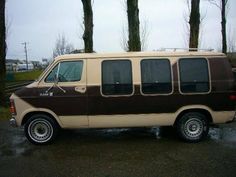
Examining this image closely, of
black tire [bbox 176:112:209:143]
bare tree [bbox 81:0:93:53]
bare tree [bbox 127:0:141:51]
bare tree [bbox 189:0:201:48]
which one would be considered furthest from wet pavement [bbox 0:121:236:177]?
bare tree [bbox 81:0:93:53]

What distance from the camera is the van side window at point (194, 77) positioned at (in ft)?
25.9

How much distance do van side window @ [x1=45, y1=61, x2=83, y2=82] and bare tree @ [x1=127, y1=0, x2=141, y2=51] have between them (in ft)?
20.0

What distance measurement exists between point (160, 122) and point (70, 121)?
2182mm

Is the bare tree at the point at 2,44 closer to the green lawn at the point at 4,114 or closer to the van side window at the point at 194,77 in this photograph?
the green lawn at the point at 4,114

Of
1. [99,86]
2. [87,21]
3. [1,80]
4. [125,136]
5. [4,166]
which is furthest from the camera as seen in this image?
[87,21]

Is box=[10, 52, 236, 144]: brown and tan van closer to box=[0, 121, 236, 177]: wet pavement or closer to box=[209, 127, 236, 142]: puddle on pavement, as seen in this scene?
box=[0, 121, 236, 177]: wet pavement

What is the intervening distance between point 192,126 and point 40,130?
3744 millimetres

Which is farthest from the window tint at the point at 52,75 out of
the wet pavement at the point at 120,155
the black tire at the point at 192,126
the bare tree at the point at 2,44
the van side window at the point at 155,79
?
the bare tree at the point at 2,44

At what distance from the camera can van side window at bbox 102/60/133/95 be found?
25.8 feet

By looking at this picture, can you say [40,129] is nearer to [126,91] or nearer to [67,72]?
[67,72]

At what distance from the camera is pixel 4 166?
6.59 m

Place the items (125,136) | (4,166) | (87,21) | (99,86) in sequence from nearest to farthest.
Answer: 1. (4,166)
2. (99,86)
3. (125,136)
4. (87,21)

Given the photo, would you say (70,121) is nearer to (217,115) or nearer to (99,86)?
(99,86)

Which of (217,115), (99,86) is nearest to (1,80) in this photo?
(99,86)
